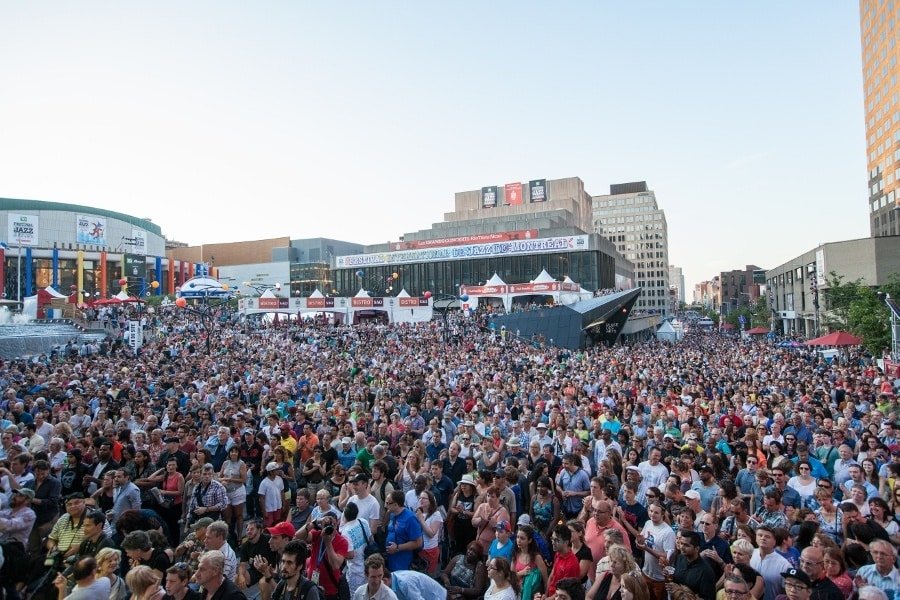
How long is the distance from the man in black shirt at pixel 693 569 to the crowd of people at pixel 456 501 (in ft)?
0.06

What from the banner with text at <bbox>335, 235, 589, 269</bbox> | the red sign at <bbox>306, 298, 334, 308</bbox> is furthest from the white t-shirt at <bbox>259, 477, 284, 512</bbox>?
the banner with text at <bbox>335, 235, 589, 269</bbox>

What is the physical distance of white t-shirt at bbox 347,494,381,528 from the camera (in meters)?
5.54

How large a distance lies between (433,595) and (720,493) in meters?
3.13

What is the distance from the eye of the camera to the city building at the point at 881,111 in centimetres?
6438

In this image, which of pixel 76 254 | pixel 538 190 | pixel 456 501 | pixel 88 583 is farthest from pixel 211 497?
pixel 538 190

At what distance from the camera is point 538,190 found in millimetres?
87688

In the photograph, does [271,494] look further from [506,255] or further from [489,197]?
[489,197]

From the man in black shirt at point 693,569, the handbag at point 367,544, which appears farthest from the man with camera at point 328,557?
the man in black shirt at point 693,569

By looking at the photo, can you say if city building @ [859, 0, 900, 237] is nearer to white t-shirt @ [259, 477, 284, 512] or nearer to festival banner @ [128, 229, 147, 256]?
white t-shirt @ [259, 477, 284, 512]

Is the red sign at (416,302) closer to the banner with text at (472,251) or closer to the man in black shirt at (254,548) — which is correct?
the banner with text at (472,251)

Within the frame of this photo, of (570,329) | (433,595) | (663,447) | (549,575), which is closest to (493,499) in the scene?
(549,575)

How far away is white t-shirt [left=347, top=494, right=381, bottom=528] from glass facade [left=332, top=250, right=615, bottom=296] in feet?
183

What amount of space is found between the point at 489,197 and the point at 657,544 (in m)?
88.2

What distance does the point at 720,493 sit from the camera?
5605 mm
